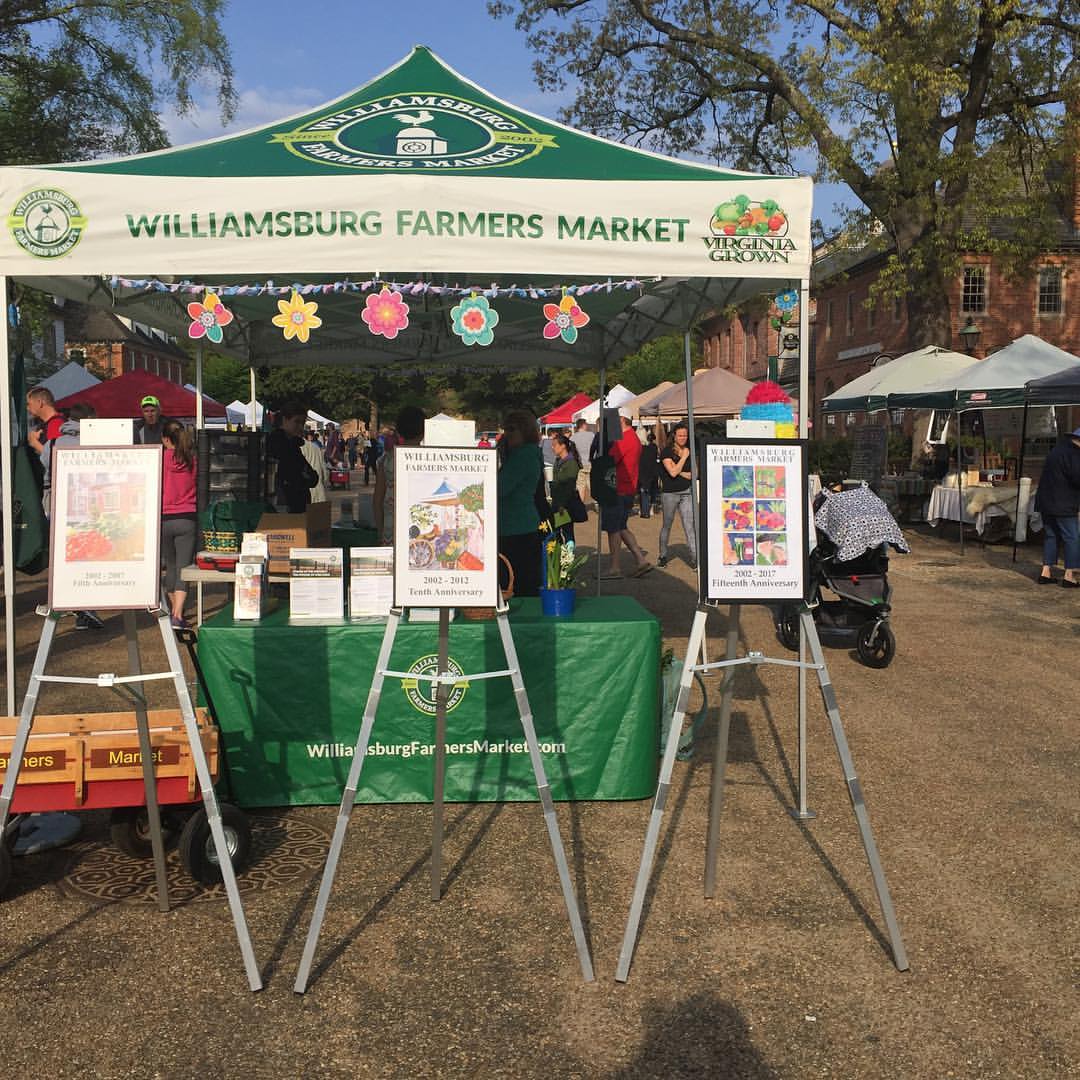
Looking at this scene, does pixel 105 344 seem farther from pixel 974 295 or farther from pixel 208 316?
pixel 208 316

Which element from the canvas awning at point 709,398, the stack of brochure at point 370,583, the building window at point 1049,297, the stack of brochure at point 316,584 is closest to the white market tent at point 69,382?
the canvas awning at point 709,398

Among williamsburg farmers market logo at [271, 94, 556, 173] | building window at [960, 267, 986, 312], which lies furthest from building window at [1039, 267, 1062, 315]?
williamsburg farmers market logo at [271, 94, 556, 173]

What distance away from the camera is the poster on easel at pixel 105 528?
3781 millimetres

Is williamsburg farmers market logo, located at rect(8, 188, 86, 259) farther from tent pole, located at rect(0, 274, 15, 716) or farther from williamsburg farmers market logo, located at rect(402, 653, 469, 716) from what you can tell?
williamsburg farmers market logo, located at rect(402, 653, 469, 716)

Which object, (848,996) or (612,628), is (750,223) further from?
(848,996)

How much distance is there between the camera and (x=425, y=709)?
5125 millimetres

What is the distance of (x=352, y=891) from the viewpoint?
4289 millimetres

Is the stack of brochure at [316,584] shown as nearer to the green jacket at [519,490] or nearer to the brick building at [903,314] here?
the green jacket at [519,490]

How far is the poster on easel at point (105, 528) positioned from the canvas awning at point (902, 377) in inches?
630

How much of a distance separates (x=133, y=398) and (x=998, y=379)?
13049 millimetres

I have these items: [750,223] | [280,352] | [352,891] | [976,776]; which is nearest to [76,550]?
[352,891]

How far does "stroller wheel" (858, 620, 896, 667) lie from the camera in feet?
27.5

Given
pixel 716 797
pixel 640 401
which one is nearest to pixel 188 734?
pixel 716 797

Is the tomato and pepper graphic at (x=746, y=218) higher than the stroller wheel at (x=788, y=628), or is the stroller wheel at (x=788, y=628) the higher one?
the tomato and pepper graphic at (x=746, y=218)
